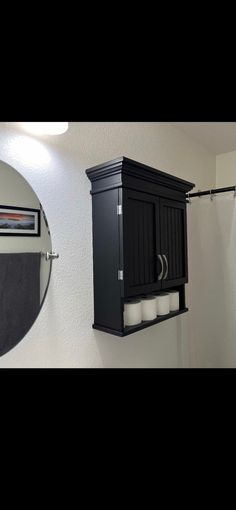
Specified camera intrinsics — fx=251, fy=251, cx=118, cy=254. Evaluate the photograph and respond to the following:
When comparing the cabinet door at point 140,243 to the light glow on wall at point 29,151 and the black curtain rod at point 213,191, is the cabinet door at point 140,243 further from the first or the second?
the black curtain rod at point 213,191

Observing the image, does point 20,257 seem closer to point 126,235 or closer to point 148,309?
point 126,235

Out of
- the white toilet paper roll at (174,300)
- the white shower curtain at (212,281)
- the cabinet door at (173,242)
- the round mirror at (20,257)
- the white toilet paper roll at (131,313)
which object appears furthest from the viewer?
the white shower curtain at (212,281)

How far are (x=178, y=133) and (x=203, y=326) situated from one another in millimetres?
1243

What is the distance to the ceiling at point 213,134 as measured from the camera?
145cm

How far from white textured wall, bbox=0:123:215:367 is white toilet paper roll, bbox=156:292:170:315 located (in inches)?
7.4

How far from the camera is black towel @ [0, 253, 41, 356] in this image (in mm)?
756

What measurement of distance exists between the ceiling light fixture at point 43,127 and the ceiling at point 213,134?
87 cm

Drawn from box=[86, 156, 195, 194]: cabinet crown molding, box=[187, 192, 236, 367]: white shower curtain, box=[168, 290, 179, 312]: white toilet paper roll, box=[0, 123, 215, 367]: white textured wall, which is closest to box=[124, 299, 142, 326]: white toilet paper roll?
box=[0, 123, 215, 367]: white textured wall

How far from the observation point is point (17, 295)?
79 centimetres

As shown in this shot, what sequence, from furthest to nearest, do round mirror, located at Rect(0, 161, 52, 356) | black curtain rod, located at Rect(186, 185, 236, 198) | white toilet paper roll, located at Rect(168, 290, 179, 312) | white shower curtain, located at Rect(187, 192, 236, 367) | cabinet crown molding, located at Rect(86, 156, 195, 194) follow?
white shower curtain, located at Rect(187, 192, 236, 367) → black curtain rod, located at Rect(186, 185, 236, 198) → white toilet paper roll, located at Rect(168, 290, 179, 312) → cabinet crown molding, located at Rect(86, 156, 195, 194) → round mirror, located at Rect(0, 161, 52, 356)

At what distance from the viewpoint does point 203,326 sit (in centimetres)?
167

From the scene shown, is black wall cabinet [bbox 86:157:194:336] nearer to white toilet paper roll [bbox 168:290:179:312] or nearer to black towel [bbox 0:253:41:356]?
white toilet paper roll [bbox 168:290:179:312]

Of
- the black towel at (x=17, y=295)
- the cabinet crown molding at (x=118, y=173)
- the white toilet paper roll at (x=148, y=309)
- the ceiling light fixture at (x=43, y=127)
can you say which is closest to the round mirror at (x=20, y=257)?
the black towel at (x=17, y=295)
